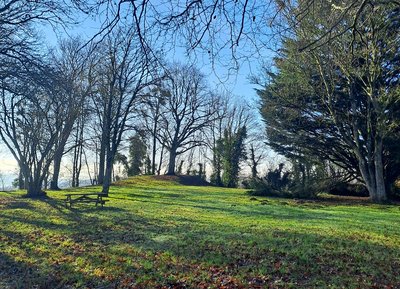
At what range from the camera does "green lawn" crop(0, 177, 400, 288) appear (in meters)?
5.38

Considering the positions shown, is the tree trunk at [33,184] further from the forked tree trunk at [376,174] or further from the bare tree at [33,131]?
the forked tree trunk at [376,174]

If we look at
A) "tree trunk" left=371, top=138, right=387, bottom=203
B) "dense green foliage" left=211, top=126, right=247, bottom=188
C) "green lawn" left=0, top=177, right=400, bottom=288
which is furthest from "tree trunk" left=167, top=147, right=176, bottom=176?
"green lawn" left=0, top=177, right=400, bottom=288

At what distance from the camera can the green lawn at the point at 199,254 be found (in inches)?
212

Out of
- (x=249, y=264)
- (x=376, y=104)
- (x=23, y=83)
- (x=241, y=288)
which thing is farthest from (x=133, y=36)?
(x=376, y=104)

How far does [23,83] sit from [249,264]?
982 cm

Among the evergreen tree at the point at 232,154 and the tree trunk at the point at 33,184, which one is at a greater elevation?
the evergreen tree at the point at 232,154

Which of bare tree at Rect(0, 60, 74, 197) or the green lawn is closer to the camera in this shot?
the green lawn

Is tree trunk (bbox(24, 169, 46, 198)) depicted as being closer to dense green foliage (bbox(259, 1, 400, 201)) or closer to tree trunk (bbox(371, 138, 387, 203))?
dense green foliage (bbox(259, 1, 400, 201))

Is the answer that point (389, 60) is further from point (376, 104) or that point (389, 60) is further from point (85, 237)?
point (85, 237)

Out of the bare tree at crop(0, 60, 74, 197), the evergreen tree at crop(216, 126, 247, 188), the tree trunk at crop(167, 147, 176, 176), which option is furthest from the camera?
the tree trunk at crop(167, 147, 176, 176)

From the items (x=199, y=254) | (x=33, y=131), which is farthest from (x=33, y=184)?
(x=199, y=254)

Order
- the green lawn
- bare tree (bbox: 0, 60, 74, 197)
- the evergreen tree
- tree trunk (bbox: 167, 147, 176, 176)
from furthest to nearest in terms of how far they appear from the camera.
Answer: tree trunk (bbox: 167, 147, 176, 176)
the evergreen tree
bare tree (bbox: 0, 60, 74, 197)
the green lawn

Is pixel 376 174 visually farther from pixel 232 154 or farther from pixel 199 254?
pixel 232 154

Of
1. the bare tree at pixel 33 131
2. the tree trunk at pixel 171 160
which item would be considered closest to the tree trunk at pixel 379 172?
the bare tree at pixel 33 131
